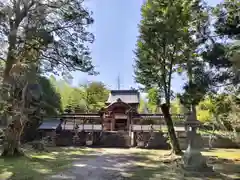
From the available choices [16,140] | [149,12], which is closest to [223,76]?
[149,12]

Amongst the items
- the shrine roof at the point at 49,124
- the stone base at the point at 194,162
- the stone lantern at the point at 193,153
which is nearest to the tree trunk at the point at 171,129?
the stone lantern at the point at 193,153

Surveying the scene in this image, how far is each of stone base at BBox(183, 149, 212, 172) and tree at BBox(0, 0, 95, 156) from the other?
490cm

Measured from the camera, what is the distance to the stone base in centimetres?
779

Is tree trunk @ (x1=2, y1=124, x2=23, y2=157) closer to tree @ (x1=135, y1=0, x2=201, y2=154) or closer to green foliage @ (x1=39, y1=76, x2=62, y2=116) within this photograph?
tree @ (x1=135, y1=0, x2=201, y2=154)

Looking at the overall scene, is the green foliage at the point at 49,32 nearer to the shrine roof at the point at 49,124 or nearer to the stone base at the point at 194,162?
the stone base at the point at 194,162

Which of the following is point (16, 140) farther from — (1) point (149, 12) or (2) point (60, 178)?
(1) point (149, 12)

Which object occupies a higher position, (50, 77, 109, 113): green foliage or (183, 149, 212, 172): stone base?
(50, 77, 109, 113): green foliage

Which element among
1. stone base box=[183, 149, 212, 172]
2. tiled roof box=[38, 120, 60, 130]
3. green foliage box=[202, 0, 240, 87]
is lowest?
stone base box=[183, 149, 212, 172]

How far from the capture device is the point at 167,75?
40.2ft

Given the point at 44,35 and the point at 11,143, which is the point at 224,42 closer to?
the point at 44,35

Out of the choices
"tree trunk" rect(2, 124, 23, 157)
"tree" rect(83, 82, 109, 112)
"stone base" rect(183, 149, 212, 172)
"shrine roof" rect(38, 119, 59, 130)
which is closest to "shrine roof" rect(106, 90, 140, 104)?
"tree" rect(83, 82, 109, 112)

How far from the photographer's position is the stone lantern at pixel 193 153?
786 centimetres

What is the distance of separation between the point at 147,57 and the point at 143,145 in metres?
7.46

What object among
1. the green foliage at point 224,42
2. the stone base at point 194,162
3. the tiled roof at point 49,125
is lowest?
the stone base at point 194,162
